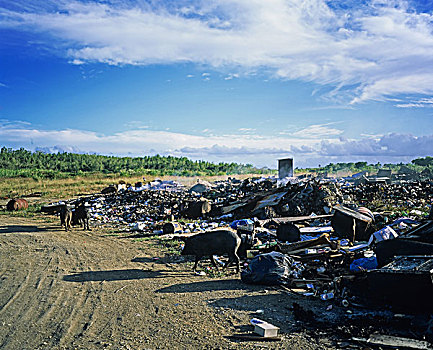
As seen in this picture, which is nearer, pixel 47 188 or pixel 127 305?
pixel 127 305

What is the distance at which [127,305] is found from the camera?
597 cm

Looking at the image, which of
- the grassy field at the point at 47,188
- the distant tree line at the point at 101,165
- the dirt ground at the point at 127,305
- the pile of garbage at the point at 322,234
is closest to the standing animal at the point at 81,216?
the pile of garbage at the point at 322,234

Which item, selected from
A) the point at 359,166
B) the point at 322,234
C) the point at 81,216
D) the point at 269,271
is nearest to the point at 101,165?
the point at 359,166

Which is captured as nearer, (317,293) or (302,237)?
(317,293)

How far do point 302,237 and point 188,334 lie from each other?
20.2 feet

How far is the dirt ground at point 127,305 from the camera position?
4719 mm

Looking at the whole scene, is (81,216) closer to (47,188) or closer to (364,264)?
(364,264)

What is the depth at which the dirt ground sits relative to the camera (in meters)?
4.72

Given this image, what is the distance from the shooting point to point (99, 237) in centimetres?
1227

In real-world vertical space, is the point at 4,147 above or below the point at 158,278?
above

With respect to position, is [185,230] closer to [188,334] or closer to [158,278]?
[158,278]

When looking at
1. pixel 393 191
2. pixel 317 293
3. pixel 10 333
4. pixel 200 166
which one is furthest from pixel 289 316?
pixel 200 166

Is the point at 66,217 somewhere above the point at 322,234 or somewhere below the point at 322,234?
below

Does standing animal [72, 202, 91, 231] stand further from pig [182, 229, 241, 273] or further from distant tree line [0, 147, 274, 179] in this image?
distant tree line [0, 147, 274, 179]
